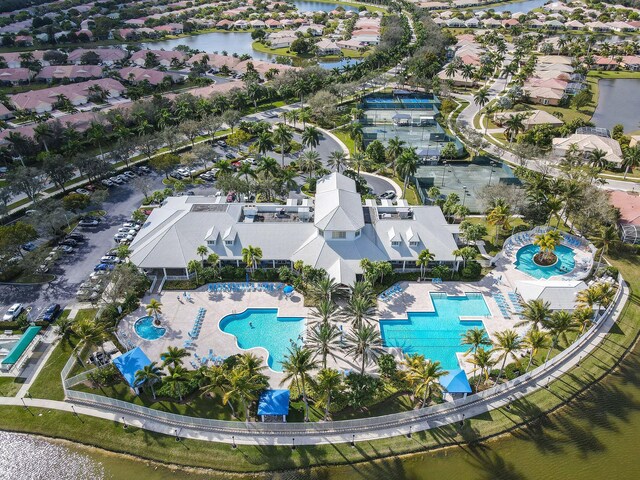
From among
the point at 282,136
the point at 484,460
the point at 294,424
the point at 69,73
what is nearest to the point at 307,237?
the point at 294,424

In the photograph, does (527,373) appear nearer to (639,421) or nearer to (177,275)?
(639,421)

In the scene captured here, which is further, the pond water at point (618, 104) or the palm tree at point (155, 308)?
the pond water at point (618, 104)

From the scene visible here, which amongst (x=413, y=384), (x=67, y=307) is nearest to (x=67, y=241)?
(x=67, y=307)

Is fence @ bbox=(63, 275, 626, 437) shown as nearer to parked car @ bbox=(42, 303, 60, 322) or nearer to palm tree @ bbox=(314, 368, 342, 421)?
palm tree @ bbox=(314, 368, 342, 421)

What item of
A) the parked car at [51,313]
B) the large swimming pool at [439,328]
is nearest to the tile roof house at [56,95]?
the parked car at [51,313]

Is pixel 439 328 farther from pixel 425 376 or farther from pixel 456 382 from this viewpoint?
pixel 425 376

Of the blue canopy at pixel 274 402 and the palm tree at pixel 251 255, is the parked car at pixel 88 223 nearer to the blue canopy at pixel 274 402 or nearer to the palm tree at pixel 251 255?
the palm tree at pixel 251 255
